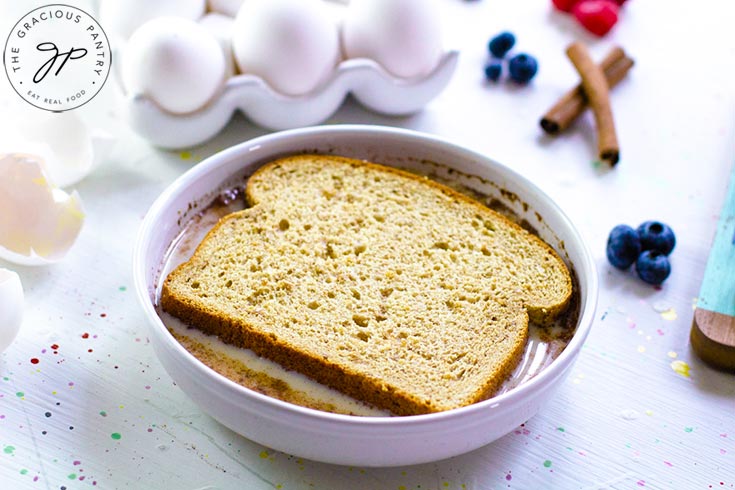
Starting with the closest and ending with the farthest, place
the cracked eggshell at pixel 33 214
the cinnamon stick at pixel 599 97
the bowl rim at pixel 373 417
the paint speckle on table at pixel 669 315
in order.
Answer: the bowl rim at pixel 373 417 → the cracked eggshell at pixel 33 214 → the paint speckle on table at pixel 669 315 → the cinnamon stick at pixel 599 97

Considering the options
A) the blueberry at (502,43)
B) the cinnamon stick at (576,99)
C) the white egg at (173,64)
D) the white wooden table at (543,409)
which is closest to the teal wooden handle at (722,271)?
the white wooden table at (543,409)

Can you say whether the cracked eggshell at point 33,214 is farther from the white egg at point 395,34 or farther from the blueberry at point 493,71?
the blueberry at point 493,71

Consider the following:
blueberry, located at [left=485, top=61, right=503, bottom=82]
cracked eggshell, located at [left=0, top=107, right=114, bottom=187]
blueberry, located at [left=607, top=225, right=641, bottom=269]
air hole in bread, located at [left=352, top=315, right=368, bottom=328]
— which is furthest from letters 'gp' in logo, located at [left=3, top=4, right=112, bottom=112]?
blueberry, located at [left=607, top=225, right=641, bottom=269]

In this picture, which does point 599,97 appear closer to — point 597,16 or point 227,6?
point 597,16

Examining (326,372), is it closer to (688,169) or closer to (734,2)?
(688,169)

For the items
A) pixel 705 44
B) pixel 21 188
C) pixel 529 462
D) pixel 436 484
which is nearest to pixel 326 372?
pixel 436 484

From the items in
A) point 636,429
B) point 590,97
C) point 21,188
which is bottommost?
point 636,429

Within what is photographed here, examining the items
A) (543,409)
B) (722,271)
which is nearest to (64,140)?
(543,409)
